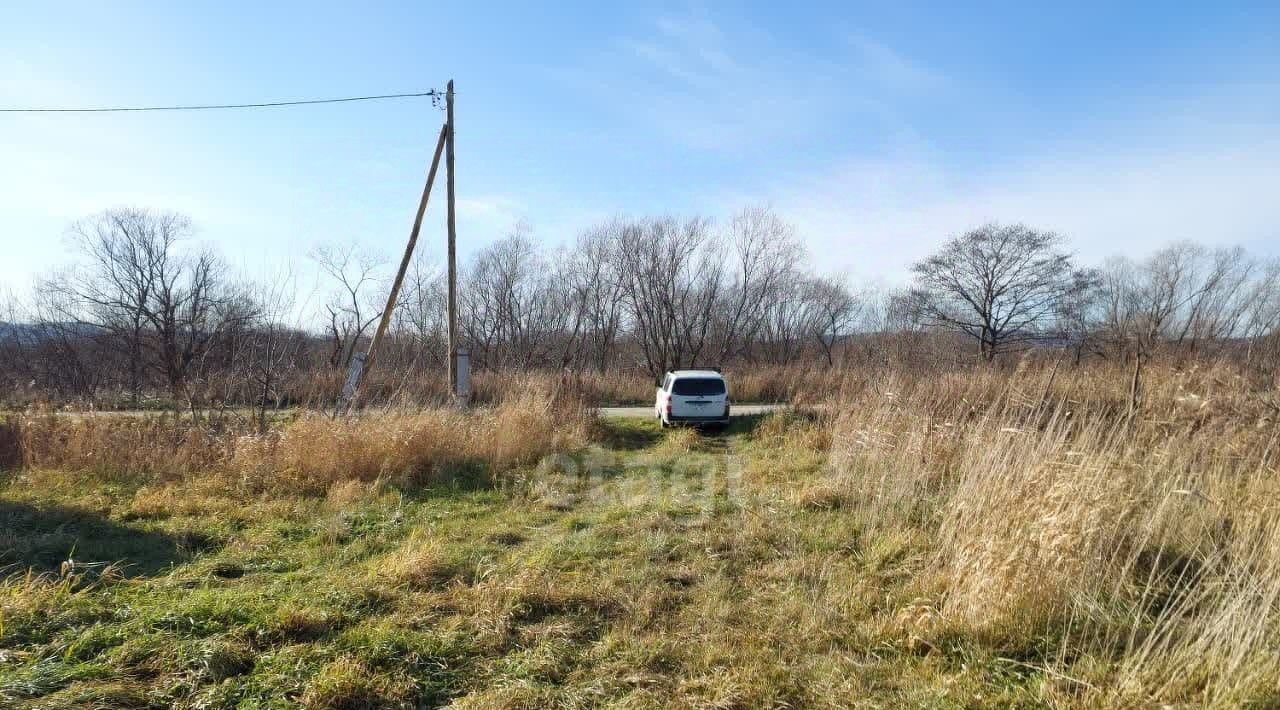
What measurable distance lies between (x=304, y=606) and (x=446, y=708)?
5.71 ft

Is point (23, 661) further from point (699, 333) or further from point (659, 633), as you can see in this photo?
point (699, 333)

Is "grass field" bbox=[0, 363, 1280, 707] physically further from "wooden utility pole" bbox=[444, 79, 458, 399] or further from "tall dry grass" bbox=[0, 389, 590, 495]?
"wooden utility pole" bbox=[444, 79, 458, 399]

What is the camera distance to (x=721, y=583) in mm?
5035

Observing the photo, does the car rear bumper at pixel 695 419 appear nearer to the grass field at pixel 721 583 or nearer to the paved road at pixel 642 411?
the paved road at pixel 642 411

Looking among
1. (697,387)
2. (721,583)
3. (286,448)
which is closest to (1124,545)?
(721,583)

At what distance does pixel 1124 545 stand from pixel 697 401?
10448mm

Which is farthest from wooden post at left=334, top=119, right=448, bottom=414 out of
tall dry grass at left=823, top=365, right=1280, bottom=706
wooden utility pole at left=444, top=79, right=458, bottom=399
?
tall dry grass at left=823, top=365, right=1280, bottom=706

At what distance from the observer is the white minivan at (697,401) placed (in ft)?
48.3

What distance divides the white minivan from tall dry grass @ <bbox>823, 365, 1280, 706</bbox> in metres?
8.17

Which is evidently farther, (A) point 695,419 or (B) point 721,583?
(A) point 695,419

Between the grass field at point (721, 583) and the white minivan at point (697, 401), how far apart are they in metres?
6.49

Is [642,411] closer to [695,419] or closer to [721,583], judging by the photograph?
[695,419]

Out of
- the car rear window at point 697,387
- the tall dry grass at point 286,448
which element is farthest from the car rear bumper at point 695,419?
the tall dry grass at point 286,448

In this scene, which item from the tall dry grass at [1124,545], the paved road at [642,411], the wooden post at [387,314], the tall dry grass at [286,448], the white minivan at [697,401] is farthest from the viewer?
the paved road at [642,411]
